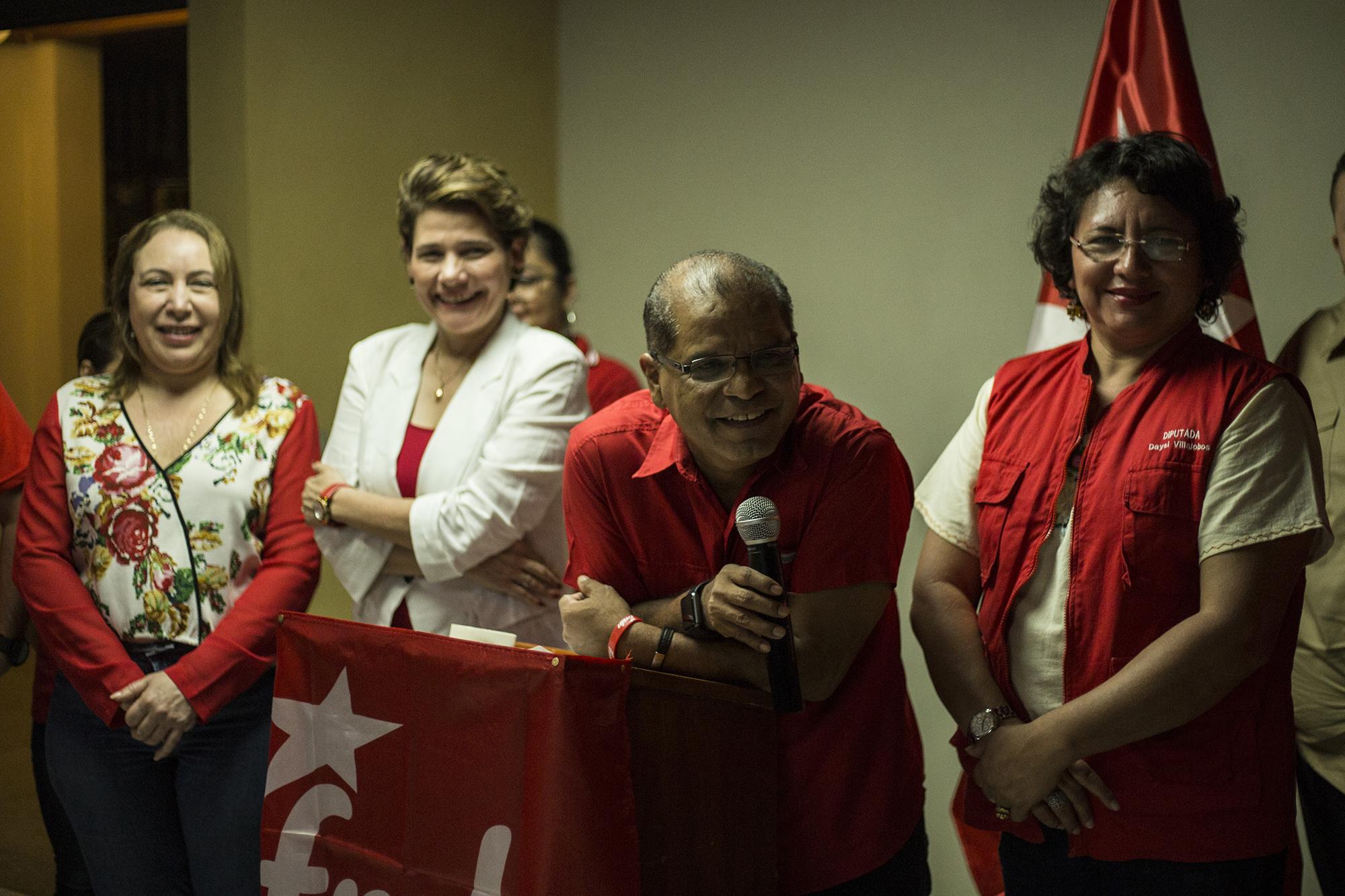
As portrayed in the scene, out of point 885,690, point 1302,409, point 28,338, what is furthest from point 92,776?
point 1302,409

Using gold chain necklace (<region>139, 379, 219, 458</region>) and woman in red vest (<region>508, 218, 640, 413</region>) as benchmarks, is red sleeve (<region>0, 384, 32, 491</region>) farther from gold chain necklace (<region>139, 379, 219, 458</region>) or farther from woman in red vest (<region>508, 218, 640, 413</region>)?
woman in red vest (<region>508, 218, 640, 413</region>)

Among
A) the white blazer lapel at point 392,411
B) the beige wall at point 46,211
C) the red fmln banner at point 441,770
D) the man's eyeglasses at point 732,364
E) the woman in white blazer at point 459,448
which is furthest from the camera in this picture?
the beige wall at point 46,211

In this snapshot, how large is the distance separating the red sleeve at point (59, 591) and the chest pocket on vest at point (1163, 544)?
1.88 m

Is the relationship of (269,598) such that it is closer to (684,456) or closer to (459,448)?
(459,448)

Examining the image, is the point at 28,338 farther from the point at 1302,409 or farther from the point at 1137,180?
the point at 1302,409

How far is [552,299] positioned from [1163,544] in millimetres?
2336

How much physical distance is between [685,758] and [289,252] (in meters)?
2.48

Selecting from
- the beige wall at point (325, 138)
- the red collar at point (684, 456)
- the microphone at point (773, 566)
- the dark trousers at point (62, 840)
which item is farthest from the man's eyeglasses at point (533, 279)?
the microphone at point (773, 566)

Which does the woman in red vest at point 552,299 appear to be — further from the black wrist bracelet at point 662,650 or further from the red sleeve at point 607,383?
the black wrist bracelet at point 662,650

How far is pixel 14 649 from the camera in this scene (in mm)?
2814

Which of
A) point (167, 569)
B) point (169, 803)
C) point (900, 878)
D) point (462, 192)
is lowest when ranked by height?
point (169, 803)

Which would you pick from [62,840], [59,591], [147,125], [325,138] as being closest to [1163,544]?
[59,591]

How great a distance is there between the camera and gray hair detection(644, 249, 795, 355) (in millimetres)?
1762

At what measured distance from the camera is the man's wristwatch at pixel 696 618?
176 centimetres
